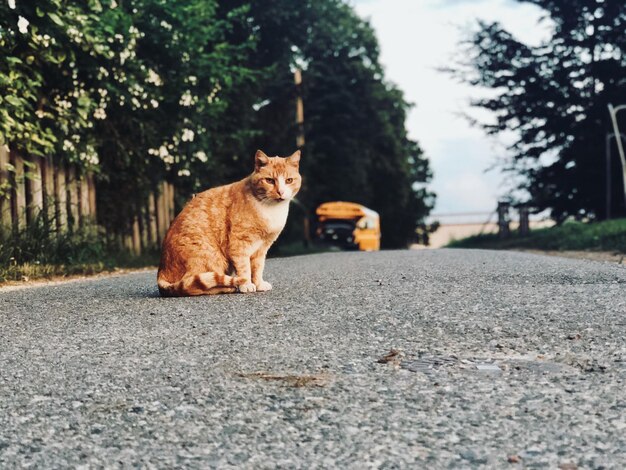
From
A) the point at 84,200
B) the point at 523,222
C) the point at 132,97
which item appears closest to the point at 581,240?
the point at 523,222

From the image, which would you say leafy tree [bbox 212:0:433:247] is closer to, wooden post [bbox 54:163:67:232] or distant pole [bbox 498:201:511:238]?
distant pole [bbox 498:201:511:238]

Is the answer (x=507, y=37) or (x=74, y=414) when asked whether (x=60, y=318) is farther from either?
(x=507, y=37)

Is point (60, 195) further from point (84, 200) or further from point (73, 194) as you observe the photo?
point (84, 200)

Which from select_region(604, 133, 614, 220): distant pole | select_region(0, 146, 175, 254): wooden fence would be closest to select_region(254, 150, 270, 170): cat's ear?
select_region(0, 146, 175, 254): wooden fence

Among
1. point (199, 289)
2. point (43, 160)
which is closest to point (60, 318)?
point (199, 289)

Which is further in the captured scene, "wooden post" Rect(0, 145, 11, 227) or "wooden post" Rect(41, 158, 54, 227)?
"wooden post" Rect(41, 158, 54, 227)

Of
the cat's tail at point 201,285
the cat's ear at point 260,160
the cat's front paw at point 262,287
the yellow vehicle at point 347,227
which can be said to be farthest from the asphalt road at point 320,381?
the yellow vehicle at point 347,227
